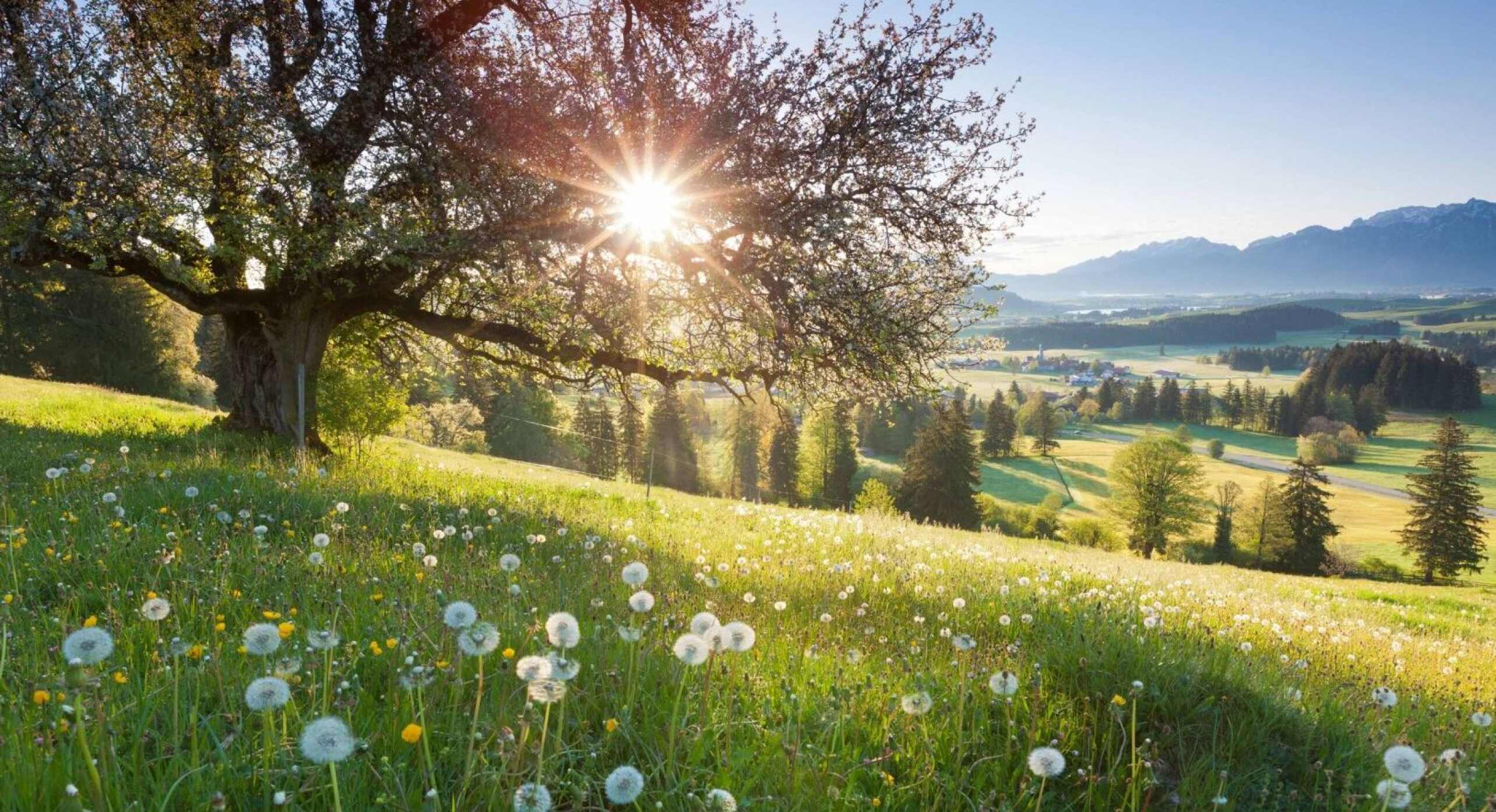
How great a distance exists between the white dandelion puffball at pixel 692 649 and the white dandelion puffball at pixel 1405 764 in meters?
2.12

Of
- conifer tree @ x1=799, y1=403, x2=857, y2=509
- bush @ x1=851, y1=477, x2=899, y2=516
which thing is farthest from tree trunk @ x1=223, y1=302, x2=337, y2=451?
conifer tree @ x1=799, y1=403, x2=857, y2=509

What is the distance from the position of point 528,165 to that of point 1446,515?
85921 millimetres

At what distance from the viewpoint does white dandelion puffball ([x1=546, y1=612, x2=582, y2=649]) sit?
2.41 meters

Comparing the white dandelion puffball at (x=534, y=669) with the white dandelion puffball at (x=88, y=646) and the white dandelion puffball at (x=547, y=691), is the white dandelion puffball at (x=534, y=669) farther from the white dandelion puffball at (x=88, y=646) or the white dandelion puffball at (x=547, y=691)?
the white dandelion puffball at (x=88, y=646)

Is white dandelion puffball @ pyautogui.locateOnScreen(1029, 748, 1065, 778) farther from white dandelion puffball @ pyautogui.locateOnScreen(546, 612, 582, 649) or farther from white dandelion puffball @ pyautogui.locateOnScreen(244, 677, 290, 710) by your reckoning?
white dandelion puffball @ pyautogui.locateOnScreen(244, 677, 290, 710)

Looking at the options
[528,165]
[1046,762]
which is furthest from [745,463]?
[1046,762]

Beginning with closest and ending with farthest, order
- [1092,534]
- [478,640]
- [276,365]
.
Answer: [478,640] < [276,365] < [1092,534]

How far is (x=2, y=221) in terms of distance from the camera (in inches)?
488

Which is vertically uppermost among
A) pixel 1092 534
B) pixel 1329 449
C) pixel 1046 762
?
pixel 1046 762

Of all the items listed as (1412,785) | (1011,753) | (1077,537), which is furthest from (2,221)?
(1077,537)

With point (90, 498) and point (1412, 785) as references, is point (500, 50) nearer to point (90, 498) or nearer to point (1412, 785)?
point (90, 498)

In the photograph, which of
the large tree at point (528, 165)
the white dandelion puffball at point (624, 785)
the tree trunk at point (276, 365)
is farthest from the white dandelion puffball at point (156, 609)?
the tree trunk at point (276, 365)

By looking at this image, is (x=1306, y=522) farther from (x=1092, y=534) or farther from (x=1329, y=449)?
(x=1329, y=449)

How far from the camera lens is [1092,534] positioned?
76.6m
